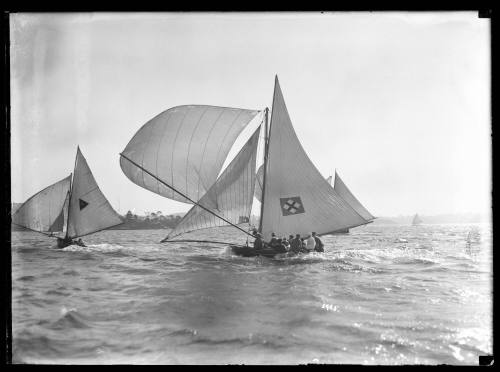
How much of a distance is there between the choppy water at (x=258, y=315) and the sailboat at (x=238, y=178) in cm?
413

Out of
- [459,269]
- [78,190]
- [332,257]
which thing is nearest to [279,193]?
[332,257]

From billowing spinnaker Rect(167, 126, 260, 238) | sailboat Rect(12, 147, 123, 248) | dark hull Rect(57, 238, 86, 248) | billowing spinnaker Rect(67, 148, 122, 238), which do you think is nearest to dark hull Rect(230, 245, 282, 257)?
billowing spinnaker Rect(167, 126, 260, 238)

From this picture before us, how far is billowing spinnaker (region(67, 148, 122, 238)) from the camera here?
20.4m

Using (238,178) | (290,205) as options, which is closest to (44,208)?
(238,178)

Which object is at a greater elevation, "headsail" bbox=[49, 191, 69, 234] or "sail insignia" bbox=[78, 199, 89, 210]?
"sail insignia" bbox=[78, 199, 89, 210]

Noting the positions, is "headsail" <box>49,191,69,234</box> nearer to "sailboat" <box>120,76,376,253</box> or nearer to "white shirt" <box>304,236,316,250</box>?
"sailboat" <box>120,76,376,253</box>

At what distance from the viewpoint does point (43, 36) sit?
327 inches

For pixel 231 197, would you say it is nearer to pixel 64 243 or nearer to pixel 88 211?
pixel 88 211

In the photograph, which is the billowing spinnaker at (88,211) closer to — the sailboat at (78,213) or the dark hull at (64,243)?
the sailboat at (78,213)

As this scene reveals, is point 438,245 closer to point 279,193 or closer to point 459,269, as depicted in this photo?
point 459,269

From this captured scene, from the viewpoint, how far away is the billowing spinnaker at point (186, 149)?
13031 millimetres

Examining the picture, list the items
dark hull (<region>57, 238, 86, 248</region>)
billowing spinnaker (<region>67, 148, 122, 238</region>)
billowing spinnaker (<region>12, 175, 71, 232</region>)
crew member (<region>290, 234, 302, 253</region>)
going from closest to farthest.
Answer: billowing spinnaker (<region>12, 175, 71, 232</region>)
crew member (<region>290, 234, 302, 253</region>)
billowing spinnaker (<region>67, 148, 122, 238</region>)
dark hull (<region>57, 238, 86, 248</region>)

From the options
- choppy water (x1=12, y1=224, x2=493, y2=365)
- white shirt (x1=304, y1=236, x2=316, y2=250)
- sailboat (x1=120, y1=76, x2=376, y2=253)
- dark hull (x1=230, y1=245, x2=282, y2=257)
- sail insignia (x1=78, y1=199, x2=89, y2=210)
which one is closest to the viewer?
choppy water (x1=12, y1=224, x2=493, y2=365)

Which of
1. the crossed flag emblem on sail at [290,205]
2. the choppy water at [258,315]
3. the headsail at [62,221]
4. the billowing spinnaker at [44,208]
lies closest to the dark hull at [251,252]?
the crossed flag emblem on sail at [290,205]
